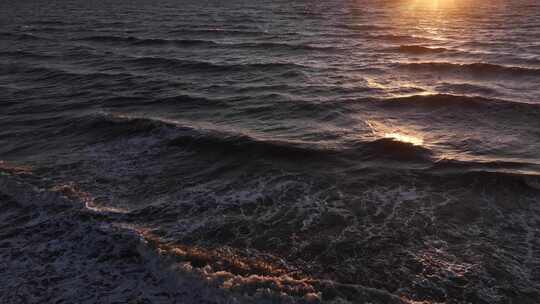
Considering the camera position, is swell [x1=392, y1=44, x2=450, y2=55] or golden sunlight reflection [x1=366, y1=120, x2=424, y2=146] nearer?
golden sunlight reflection [x1=366, y1=120, x2=424, y2=146]

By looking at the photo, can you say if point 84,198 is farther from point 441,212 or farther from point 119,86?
point 119,86

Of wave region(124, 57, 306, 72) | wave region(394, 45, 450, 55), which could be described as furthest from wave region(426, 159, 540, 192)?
wave region(394, 45, 450, 55)

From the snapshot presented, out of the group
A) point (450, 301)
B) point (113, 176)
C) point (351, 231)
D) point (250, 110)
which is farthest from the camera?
point (250, 110)

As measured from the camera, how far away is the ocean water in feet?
24.9

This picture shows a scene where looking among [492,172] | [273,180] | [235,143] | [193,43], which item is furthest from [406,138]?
[193,43]

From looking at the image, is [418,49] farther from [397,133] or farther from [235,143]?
[235,143]

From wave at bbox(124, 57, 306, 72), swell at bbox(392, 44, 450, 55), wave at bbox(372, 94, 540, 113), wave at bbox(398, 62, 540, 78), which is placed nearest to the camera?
wave at bbox(372, 94, 540, 113)

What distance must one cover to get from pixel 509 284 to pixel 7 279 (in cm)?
878

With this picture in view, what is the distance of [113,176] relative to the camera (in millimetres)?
11594

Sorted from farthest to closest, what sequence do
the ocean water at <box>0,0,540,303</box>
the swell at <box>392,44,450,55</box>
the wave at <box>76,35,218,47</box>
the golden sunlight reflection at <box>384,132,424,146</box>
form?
the wave at <box>76,35,218,47</box> < the swell at <box>392,44,450,55</box> < the golden sunlight reflection at <box>384,132,424,146</box> < the ocean water at <box>0,0,540,303</box>

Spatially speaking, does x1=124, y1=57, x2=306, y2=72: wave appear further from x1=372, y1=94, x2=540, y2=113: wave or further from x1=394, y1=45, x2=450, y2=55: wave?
x1=394, y1=45, x2=450, y2=55: wave

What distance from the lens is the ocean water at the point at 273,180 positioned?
7.59 m

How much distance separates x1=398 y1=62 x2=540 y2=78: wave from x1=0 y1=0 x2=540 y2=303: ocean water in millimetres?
130

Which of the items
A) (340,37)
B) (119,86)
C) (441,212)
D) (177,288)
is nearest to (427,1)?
(340,37)
